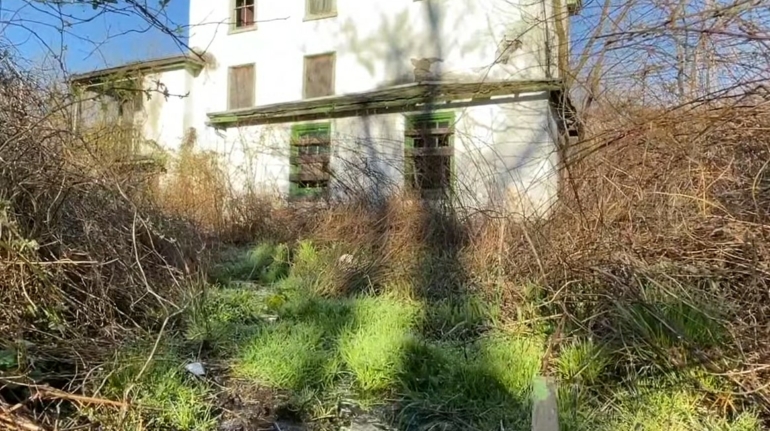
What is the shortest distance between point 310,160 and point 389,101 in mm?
2438

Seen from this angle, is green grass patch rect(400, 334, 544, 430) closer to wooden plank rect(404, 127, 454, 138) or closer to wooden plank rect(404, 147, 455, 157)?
wooden plank rect(404, 147, 455, 157)

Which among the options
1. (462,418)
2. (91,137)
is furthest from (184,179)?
(462,418)

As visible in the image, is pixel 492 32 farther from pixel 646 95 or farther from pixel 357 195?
pixel 646 95

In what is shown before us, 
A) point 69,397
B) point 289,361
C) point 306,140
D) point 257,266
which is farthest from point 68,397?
point 306,140

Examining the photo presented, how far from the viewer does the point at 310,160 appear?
367 inches

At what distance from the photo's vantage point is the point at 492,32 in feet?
34.3

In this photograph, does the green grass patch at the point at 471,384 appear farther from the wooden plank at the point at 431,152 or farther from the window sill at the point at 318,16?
the window sill at the point at 318,16

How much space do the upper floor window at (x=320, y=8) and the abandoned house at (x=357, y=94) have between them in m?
0.03

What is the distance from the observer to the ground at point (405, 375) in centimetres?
228

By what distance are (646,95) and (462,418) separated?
225 centimetres

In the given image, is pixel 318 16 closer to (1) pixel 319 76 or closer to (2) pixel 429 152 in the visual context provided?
(1) pixel 319 76

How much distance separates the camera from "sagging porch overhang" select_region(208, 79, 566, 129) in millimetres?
9789

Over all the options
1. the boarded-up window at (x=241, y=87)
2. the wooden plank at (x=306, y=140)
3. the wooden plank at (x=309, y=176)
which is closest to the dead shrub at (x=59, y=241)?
the wooden plank at (x=309, y=176)

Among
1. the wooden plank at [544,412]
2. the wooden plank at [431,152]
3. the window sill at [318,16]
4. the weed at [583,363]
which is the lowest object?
the weed at [583,363]
